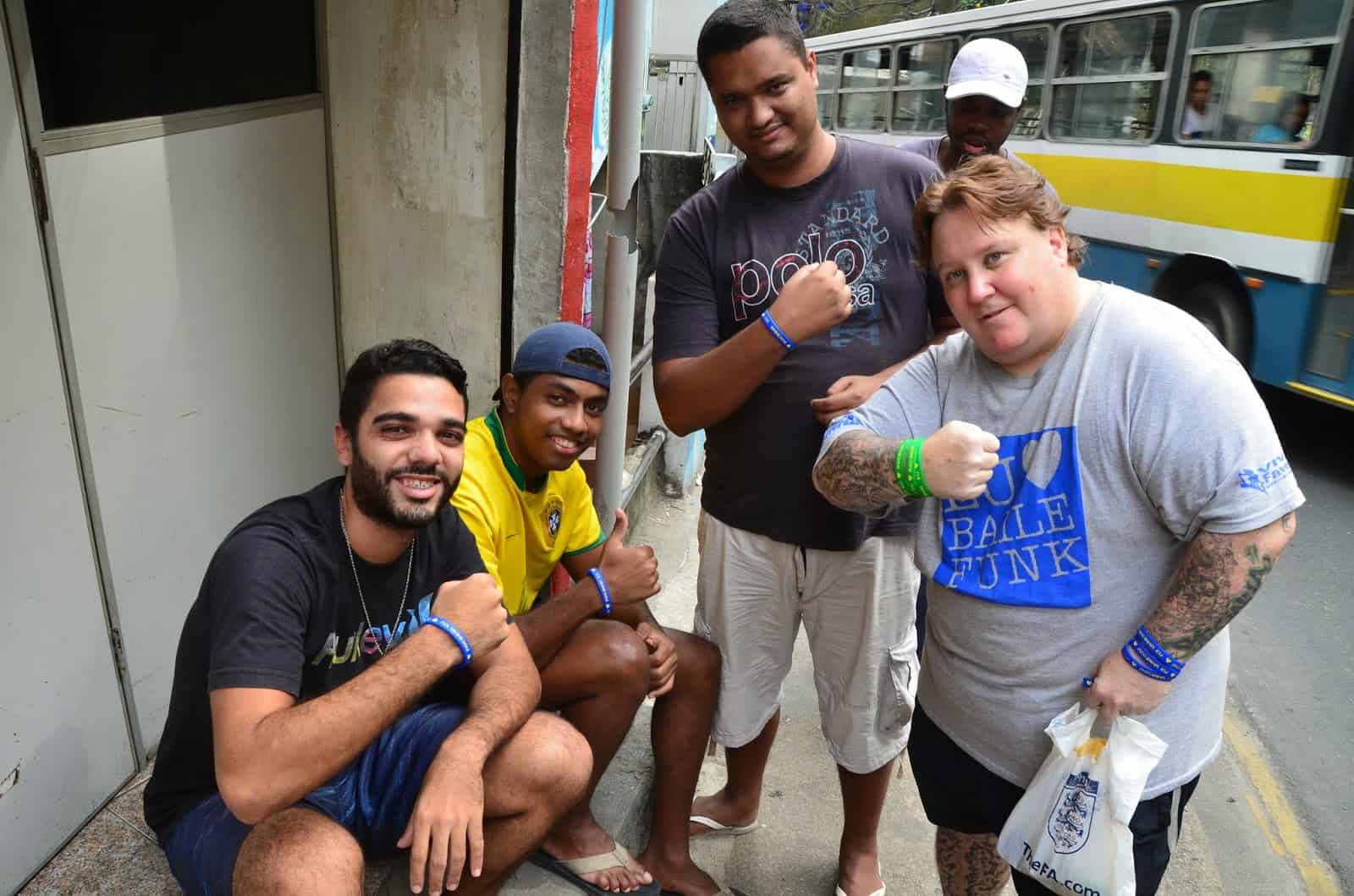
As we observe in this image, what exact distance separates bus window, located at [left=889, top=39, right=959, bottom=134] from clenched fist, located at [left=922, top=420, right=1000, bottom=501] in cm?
844

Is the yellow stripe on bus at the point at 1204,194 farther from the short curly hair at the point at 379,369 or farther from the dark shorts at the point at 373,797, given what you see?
the dark shorts at the point at 373,797

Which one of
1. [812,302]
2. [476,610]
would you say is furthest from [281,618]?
[812,302]

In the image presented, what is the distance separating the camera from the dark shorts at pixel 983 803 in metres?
1.80

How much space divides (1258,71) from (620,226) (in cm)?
524

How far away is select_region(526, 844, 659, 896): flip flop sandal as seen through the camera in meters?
2.41

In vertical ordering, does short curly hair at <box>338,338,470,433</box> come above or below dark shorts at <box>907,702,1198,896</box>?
above

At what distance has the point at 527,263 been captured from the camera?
2.95 m

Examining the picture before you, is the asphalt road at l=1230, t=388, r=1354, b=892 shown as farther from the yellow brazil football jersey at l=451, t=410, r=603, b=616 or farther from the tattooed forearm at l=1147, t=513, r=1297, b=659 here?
the yellow brazil football jersey at l=451, t=410, r=603, b=616

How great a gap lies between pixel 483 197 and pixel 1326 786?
3.36 metres

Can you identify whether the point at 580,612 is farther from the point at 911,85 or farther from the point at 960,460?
the point at 911,85

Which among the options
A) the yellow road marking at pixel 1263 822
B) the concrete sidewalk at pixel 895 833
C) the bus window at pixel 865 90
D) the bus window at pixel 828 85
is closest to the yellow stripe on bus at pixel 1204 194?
the bus window at pixel 865 90

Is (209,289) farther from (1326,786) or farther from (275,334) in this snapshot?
(1326,786)

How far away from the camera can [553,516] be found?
99.9 inches

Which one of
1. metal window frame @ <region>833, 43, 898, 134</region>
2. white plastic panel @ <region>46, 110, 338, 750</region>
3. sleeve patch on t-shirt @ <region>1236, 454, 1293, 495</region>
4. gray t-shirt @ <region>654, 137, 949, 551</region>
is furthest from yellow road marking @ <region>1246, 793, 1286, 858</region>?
metal window frame @ <region>833, 43, 898, 134</region>
